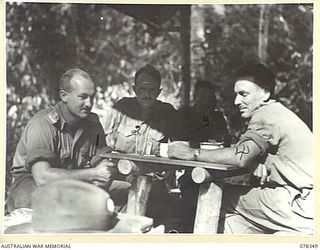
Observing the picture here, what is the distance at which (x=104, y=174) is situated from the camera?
1.22 m

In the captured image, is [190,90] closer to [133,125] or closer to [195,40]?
[195,40]

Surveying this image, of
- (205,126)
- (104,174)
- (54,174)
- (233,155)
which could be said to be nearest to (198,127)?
(205,126)

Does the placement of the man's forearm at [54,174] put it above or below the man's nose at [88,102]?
below

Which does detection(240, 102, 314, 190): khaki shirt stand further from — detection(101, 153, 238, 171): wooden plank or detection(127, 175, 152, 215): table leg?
detection(127, 175, 152, 215): table leg

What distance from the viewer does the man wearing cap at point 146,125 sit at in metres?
1.25

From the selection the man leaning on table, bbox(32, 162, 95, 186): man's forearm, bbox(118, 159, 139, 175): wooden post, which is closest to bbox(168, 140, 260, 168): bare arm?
the man leaning on table

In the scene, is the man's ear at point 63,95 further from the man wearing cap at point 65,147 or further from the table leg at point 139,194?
the table leg at point 139,194

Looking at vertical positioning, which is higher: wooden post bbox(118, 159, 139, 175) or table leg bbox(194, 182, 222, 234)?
wooden post bbox(118, 159, 139, 175)

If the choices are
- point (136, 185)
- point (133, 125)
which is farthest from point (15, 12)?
point (136, 185)

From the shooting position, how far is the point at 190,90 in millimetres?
1486

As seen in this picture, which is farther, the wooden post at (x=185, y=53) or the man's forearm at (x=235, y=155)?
the wooden post at (x=185, y=53)

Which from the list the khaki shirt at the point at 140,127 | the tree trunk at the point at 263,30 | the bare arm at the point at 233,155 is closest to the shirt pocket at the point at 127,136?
the khaki shirt at the point at 140,127

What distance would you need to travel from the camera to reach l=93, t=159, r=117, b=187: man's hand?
122cm

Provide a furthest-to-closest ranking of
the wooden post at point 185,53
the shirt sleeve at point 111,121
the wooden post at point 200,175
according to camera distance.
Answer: the wooden post at point 185,53 < the shirt sleeve at point 111,121 < the wooden post at point 200,175
